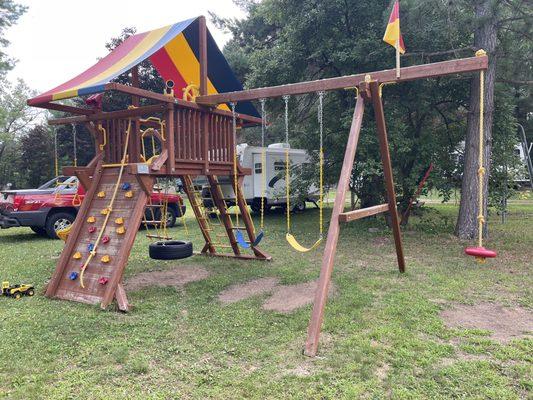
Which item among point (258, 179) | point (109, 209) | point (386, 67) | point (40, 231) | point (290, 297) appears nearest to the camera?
point (290, 297)

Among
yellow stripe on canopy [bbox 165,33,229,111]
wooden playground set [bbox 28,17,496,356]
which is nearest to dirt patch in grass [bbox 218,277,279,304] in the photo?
wooden playground set [bbox 28,17,496,356]

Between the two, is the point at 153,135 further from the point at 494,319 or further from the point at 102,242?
the point at 494,319

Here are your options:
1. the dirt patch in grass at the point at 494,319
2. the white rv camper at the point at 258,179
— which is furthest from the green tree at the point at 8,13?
the dirt patch in grass at the point at 494,319

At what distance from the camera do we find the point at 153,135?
18.5 ft

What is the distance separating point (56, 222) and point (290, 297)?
6.98 metres

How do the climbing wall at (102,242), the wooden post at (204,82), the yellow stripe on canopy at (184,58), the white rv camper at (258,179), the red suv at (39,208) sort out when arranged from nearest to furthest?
the climbing wall at (102,242) < the wooden post at (204,82) < the yellow stripe on canopy at (184,58) < the red suv at (39,208) < the white rv camper at (258,179)

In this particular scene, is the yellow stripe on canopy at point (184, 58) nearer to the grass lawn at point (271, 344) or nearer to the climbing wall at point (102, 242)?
the climbing wall at point (102, 242)

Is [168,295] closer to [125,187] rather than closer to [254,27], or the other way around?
[125,187]

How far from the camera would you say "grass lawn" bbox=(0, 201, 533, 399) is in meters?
2.83

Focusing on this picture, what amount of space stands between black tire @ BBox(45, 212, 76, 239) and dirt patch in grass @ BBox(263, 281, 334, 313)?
21.3ft

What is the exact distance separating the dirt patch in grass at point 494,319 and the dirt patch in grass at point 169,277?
10.8ft

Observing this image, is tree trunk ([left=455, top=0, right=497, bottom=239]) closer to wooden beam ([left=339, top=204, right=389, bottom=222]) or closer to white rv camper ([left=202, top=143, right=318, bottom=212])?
wooden beam ([left=339, top=204, right=389, bottom=222])

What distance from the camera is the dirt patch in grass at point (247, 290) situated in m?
5.01

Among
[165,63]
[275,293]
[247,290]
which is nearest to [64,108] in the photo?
[165,63]
